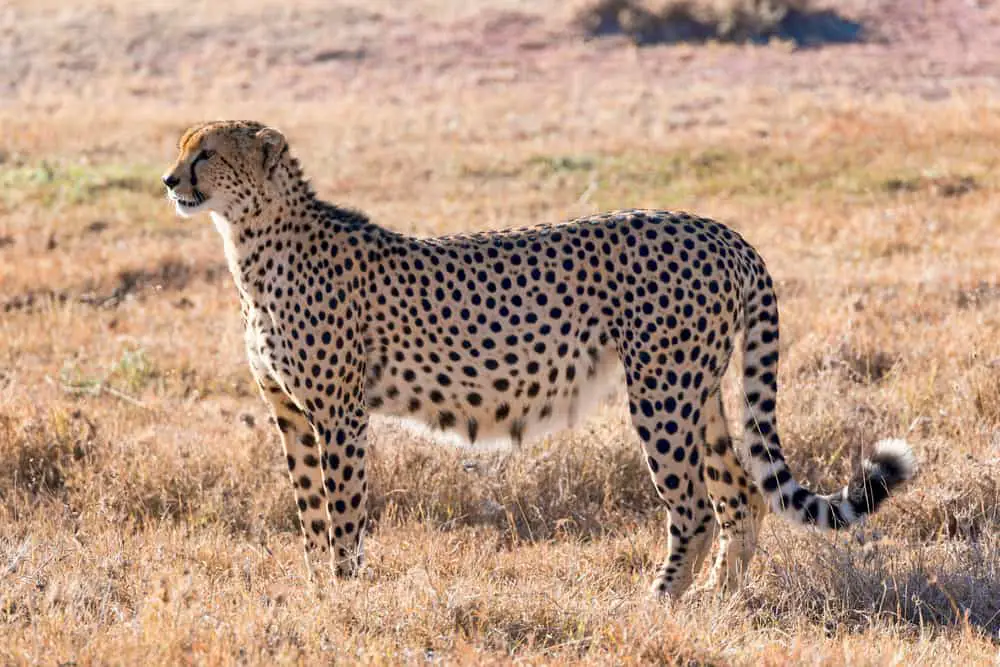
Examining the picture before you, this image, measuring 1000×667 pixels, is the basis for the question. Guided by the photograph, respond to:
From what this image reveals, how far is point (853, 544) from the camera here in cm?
459

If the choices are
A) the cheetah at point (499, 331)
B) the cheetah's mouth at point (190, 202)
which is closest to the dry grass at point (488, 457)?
the cheetah at point (499, 331)

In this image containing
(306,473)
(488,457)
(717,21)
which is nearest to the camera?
(306,473)

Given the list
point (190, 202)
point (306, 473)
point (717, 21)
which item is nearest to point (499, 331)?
point (306, 473)

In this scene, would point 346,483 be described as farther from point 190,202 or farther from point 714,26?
point 714,26

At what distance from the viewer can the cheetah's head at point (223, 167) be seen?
4285mm

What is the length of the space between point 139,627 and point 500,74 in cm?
1608

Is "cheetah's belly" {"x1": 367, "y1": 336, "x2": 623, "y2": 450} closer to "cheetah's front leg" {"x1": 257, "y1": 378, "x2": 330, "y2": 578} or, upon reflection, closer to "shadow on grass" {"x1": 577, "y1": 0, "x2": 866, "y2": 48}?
"cheetah's front leg" {"x1": 257, "y1": 378, "x2": 330, "y2": 578}

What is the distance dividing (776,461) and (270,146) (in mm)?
1907

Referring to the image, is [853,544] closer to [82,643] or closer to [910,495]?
[910,495]

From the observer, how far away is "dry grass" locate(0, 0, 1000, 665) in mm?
3715

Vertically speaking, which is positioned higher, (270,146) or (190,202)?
(270,146)

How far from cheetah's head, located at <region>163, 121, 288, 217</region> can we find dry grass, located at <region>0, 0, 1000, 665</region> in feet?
3.76

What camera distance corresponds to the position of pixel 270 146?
441cm

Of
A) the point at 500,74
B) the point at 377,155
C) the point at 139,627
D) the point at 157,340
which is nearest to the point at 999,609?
the point at 139,627
